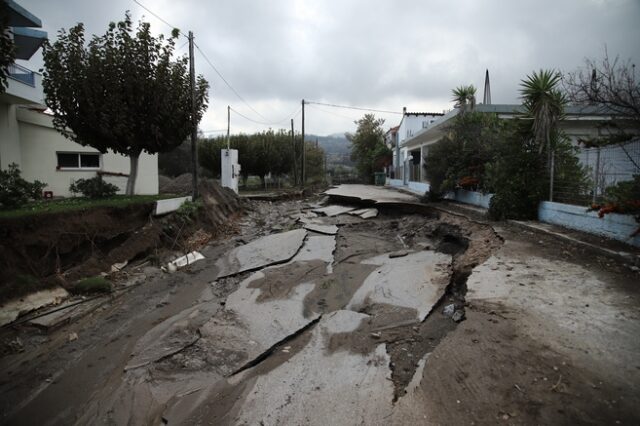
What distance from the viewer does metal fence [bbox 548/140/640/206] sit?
645 cm

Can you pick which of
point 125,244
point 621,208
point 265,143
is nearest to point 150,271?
point 125,244

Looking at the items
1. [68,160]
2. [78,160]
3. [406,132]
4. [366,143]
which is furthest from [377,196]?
[366,143]

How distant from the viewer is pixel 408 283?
246 inches

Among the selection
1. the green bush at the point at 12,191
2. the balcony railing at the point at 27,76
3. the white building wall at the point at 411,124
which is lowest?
the green bush at the point at 12,191

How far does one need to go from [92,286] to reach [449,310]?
5876 millimetres

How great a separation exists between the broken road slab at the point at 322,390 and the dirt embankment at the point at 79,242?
4508 mm

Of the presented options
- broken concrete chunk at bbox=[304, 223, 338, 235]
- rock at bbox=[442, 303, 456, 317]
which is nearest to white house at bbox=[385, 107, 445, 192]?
broken concrete chunk at bbox=[304, 223, 338, 235]

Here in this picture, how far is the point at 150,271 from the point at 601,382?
25.1ft

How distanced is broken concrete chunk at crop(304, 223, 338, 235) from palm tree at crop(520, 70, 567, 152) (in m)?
5.78

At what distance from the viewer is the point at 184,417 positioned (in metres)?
3.28

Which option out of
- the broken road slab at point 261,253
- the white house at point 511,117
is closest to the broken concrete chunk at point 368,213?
the broken road slab at point 261,253

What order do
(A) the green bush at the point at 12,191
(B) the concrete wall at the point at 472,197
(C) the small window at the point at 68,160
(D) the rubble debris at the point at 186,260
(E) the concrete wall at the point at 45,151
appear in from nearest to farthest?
(A) the green bush at the point at 12,191
(D) the rubble debris at the point at 186,260
(B) the concrete wall at the point at 472,197
(E) the concrete wall at the point at 45,151
(C) the small window at the point at 68,160

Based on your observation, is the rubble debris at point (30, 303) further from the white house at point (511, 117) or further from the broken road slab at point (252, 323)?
the white house at point (511, 117)

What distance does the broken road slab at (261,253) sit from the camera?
26.7 feet
